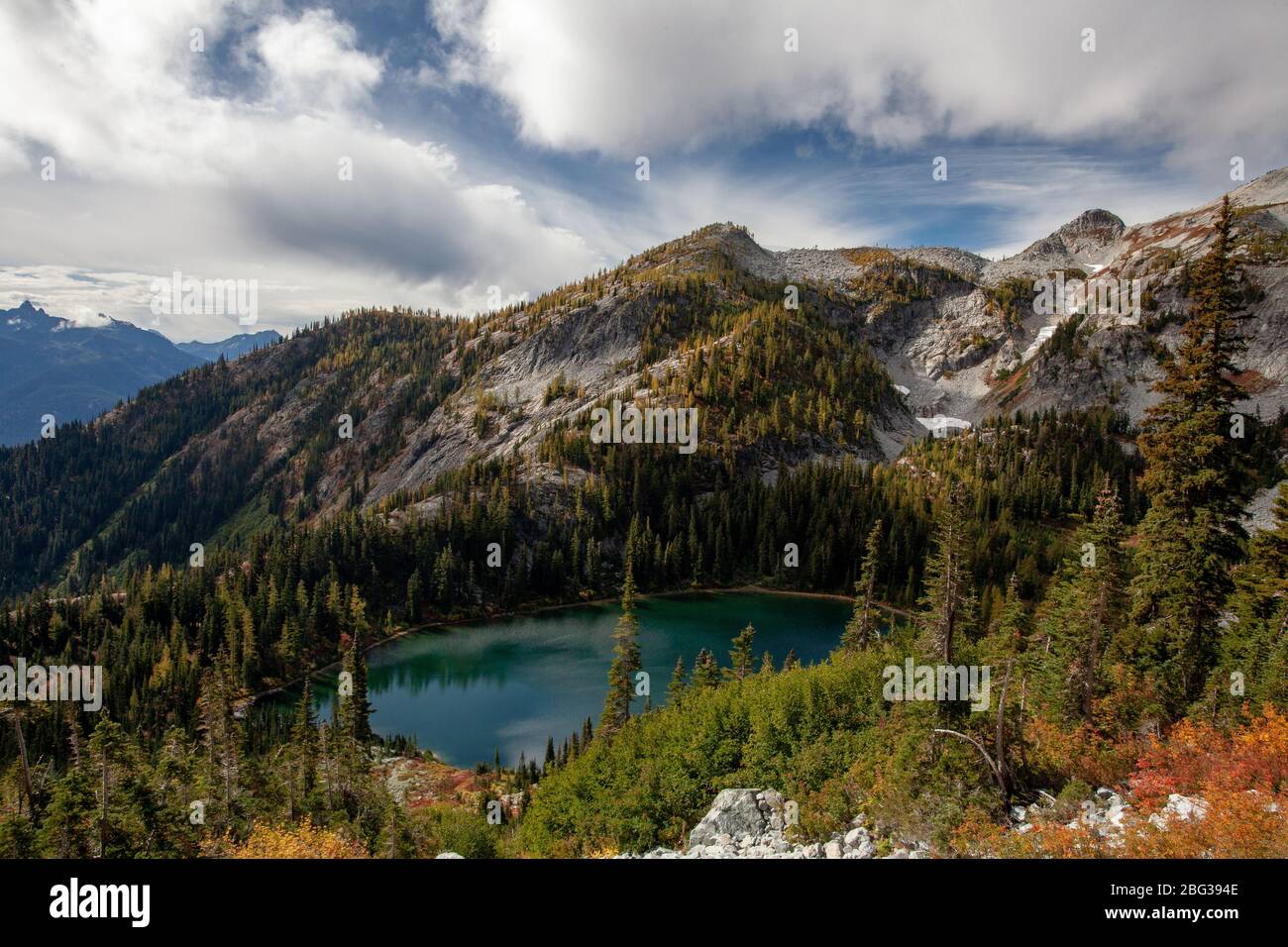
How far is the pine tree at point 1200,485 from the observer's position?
73.3 ft

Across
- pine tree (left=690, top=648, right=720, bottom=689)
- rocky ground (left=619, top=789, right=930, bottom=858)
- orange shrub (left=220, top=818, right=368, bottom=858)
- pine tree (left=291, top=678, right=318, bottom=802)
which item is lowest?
pine tree (left=291, top=678, right=318, bottom=802)

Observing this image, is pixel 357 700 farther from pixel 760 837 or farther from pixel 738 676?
pixel 760 837

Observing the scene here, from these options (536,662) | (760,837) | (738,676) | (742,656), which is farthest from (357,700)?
(760,837)

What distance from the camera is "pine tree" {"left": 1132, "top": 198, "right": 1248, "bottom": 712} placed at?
22344 millimetres

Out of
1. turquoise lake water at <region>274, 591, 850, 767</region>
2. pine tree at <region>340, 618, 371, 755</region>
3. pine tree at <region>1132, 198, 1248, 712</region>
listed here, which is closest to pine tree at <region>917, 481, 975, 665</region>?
pine tree at <region>1132, 198, 1248, 712</region>

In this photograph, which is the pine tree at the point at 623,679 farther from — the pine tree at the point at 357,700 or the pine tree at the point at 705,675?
the pine tree at the point at 357,700

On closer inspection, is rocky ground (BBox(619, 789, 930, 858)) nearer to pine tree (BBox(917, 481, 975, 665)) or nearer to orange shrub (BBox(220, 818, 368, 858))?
pine tree (BBox(917, 481, 975, 665))

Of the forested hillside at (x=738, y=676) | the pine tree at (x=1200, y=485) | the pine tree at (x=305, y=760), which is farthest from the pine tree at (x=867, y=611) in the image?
the pine tree at (x=305, y=760)

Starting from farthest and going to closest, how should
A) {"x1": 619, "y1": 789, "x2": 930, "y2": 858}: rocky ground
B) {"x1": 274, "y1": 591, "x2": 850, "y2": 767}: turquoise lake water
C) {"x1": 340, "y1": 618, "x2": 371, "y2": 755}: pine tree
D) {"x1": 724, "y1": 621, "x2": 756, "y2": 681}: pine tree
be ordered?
1. {"x1": 274, "y1": 591, "x2": 850, "y2": 767}: turquoise lake water
2. {"x1": 724, "y1": 621, "x2": 756, "y2": 681}: pine tree
3. {"x1": 340, "y1": 618, "x2": 371, "y2": 755}: pine tree
4. {"x1": 619, "y1": 789, "x2": 930, "y2": 858}: rocky ground

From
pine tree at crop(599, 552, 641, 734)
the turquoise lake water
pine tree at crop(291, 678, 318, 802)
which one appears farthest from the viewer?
the turquoise lake water

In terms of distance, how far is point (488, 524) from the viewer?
408 ft

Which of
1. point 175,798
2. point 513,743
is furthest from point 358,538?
point 175,798

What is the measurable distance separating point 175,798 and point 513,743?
112ft

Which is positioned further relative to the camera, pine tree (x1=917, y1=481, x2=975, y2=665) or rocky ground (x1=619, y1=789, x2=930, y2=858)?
pine tree (x1=917, y1=481, x2=975, y2=665)
